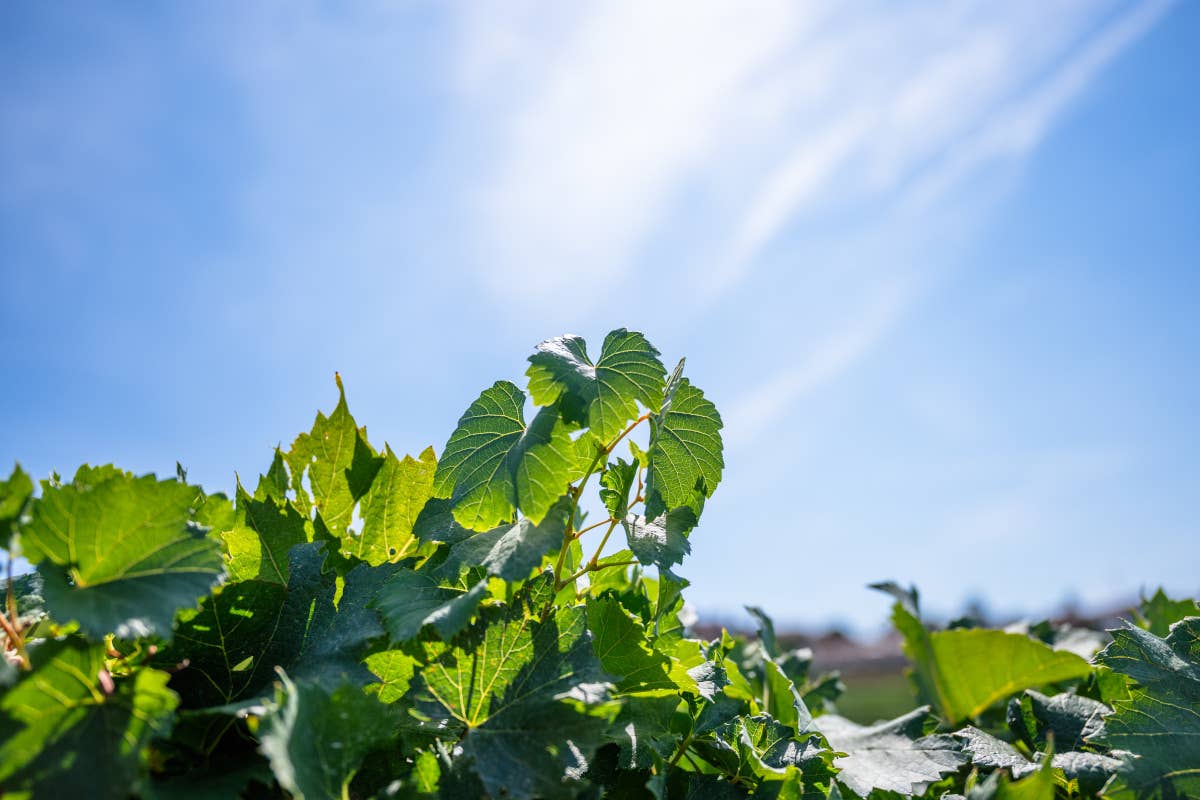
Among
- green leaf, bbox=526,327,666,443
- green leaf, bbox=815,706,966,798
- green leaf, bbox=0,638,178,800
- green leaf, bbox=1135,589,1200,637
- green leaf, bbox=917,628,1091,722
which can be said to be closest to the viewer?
green leaf, bbox=0,638,178,800

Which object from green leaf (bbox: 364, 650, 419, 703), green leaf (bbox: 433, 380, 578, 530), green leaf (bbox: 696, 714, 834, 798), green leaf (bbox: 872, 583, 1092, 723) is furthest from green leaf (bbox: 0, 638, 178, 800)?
green leaf (bbox: 872, 583, 1092, 723)

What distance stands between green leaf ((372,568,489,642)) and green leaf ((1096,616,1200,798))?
2.45 feet

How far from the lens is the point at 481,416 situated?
83 centimetres

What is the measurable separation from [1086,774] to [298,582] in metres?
0.93

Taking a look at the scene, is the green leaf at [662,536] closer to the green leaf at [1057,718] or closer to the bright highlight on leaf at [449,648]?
the bright highlight on leaf at [449,648]

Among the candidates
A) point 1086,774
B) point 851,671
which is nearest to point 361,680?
point 1086,774

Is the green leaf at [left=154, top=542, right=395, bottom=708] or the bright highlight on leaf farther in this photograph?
the green leaf at [left=154, top=542, right=395, bottom=708]

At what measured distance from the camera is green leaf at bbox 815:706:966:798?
954 millimetres

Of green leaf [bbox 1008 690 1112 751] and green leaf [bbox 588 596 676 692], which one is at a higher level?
green leaf [bbox 588 596 676 692]

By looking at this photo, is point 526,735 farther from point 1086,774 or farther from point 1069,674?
point 1069,674

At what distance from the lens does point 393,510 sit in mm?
983

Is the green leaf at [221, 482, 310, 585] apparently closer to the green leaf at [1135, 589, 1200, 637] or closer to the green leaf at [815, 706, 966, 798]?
the green leaf at [815, 706, 966, 798]

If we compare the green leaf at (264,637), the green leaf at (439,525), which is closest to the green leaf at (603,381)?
the green leaf at (439,525)

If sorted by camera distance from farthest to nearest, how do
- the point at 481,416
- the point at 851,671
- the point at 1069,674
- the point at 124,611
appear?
the point at 851,671, the point at 1069,674, the point at 481,416, the point at 124,611
